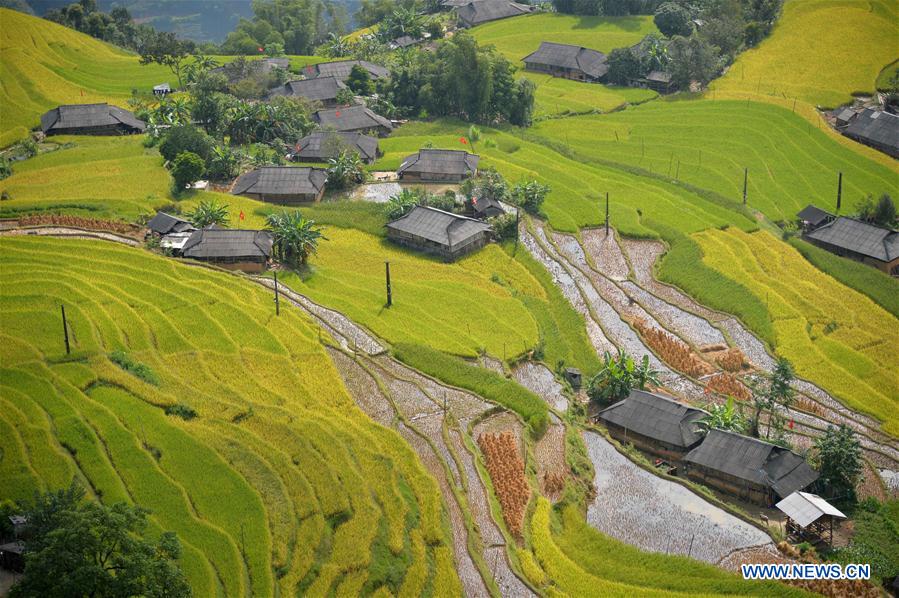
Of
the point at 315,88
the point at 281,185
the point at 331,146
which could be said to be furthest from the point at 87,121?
the point at 281,185

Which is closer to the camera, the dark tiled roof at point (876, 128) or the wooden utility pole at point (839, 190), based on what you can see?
the wooden utility pole at point (839, 190)

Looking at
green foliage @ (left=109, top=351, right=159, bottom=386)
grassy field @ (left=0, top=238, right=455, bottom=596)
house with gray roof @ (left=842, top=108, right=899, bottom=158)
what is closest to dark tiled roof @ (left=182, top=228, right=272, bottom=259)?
grassy field @ (left=0, top=238, right=455, bottom=596)

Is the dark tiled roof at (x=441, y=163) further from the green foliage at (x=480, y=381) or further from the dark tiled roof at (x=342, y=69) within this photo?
the green foliage at (x=480, y=381)

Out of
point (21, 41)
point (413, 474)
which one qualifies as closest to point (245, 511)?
point (413, 474)

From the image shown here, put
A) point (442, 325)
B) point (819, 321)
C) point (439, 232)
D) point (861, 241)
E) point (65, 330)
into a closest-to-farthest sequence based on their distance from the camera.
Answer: point (65, 330)
point (442, 325)
point (819, 321)
point (439, 232)
point (861, 241)

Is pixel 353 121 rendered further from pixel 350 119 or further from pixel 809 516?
pixel 809 516

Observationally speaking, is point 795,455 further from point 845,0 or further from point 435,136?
point 845,0

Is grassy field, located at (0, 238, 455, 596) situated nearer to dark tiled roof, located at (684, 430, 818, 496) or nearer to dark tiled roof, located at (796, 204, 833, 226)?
dark tiled roof, located at (684, 430, 818, 496)

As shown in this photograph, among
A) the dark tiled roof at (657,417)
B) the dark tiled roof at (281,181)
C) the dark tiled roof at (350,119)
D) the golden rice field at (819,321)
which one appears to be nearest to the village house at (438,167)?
the dark tiled roof at (281,181)
